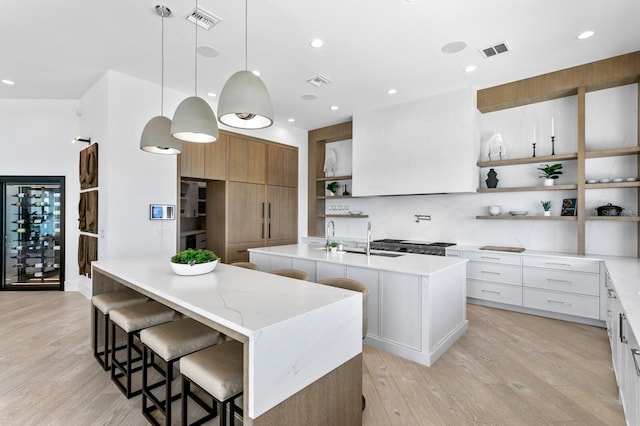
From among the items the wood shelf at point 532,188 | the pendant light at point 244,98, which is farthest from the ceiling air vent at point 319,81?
the wood shelf at point 532,188

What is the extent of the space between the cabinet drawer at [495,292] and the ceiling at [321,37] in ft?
9.03

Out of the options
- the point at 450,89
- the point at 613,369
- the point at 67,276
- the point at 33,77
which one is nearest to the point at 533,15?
the point at 450,89

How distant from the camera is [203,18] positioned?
285 centimetres

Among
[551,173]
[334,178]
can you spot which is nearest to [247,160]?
[334,178]

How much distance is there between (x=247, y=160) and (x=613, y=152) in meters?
5.16

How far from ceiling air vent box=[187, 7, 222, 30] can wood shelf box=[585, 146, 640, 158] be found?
444cm

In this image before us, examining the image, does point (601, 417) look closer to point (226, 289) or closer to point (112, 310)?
point (226, 289)

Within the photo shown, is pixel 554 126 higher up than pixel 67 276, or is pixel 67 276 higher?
pixel 554 126

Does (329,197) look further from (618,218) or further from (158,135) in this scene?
(618,218)

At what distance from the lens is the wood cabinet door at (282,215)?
20.0 ft

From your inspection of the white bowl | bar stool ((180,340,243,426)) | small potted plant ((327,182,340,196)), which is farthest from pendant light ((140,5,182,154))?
small potted plant ((327,182,340,196))

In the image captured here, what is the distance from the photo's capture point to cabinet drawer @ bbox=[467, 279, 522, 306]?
400cm

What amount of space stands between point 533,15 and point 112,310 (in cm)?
436

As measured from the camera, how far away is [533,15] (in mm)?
2842
